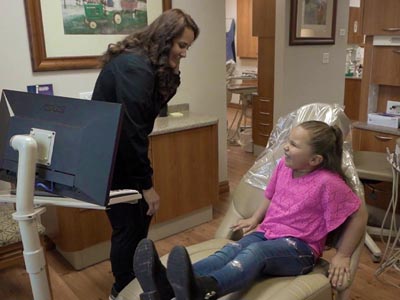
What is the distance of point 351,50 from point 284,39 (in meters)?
2.95

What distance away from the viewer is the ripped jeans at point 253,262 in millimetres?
1395

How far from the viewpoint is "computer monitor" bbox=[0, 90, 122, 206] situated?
3.49 feet

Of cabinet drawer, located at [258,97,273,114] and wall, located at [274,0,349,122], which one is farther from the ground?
wall, located at [274,0,349,122]

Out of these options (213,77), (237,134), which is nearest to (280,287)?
(213,77)

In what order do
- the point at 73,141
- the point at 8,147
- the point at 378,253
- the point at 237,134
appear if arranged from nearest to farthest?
1. the point at 73,141
2. the point at 8,147
3. the point at 378,253
4. the point at 237,134

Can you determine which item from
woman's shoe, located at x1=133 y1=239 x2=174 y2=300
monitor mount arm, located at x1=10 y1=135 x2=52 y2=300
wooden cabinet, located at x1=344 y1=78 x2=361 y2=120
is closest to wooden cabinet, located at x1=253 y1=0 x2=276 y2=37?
wooden cabinet, located at x1=344 y1=78 x2=361 y2=120

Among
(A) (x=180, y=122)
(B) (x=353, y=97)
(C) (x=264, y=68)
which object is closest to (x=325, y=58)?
(C) (x=264, y=68)

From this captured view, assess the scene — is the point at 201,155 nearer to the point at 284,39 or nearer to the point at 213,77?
the point at 213,77

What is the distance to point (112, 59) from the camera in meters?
1.54

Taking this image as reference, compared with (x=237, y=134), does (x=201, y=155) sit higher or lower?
higher

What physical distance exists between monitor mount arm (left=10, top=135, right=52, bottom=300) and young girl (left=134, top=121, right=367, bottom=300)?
1.00 feet

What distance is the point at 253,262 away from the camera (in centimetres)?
146

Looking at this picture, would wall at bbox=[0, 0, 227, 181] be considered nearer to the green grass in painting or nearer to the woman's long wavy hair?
the green grass in painting

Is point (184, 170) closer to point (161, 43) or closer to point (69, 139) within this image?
point (161, 43)
